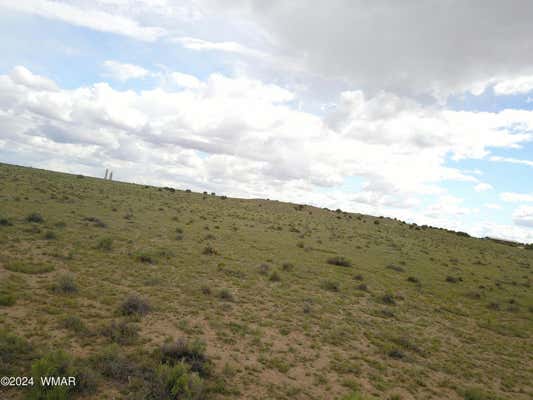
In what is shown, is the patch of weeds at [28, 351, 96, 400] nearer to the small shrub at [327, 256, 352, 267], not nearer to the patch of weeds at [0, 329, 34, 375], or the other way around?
the patch of weeds at [0, 329, 34, 375]

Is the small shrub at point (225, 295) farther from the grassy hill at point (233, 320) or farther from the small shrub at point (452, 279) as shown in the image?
the small shrub at point (452, 279)

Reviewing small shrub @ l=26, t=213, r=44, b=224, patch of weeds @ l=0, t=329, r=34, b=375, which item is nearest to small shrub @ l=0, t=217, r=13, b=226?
small shrub @ l=26, t=213, r=44, b=224

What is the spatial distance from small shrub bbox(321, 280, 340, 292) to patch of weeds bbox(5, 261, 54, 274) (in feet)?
Result: 43.2

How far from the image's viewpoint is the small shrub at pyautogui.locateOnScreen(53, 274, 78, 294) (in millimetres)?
12109

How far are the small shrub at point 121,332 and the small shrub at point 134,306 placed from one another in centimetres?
115

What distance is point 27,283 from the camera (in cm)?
1237

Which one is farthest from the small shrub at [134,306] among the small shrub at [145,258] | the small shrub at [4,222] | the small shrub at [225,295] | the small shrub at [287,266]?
the small shrub at [4,222]

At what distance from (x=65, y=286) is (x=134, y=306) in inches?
109

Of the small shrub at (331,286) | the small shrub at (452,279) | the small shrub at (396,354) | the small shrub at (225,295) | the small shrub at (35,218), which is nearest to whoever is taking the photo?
the small shrub at (396,354)

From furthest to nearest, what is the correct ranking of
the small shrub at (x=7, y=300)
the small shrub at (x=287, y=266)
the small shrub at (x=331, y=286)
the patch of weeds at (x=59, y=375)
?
the small shrub at (x=287, y=266) < the small shrub at (x=331, y=286) < the small shrub at (x=7, y=300) < the patch of weeds at (x=59, y=375)

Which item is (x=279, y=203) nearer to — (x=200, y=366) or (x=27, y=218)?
(x=27, y=218)

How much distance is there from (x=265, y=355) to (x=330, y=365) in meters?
1.96

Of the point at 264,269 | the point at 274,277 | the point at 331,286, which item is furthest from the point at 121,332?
the point at 331,286

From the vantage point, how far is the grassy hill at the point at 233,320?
8.29 metres
